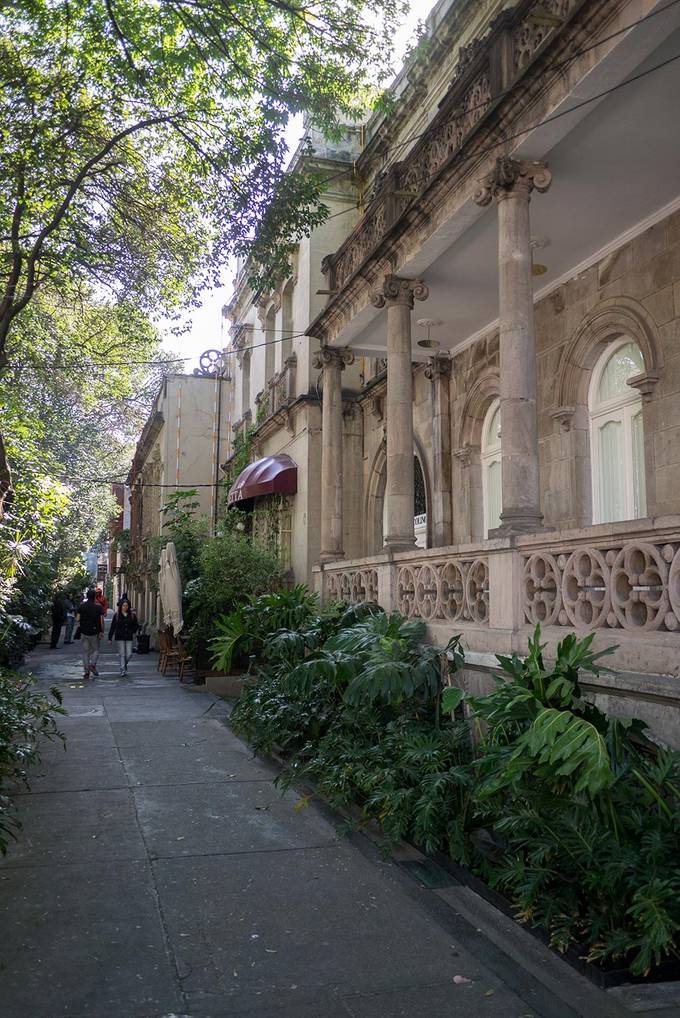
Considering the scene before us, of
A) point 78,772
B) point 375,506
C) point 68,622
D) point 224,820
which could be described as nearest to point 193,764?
point 78,772

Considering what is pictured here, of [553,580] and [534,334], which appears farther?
[534,334]

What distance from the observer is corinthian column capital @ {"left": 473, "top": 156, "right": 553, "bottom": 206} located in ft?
23.6

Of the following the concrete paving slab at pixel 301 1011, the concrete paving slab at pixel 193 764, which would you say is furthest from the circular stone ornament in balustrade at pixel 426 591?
the concrete paving slab at pixel 301 1011

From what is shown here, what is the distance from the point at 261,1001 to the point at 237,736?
602 centimetres

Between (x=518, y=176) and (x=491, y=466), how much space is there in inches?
212

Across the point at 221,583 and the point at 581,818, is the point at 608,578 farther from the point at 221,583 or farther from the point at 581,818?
the point at 221,583

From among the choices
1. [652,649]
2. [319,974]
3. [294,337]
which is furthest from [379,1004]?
[294,337]

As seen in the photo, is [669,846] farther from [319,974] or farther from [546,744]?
[319,974]

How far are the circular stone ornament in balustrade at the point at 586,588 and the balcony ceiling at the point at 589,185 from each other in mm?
3624

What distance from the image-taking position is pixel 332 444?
12422 mm

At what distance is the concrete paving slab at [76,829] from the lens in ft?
17.1

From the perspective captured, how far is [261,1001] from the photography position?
341 centimetres

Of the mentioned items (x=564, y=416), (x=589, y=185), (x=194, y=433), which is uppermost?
(x=194, y=433)

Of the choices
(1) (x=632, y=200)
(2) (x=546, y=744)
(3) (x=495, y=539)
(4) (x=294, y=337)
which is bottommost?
(2) (x=546, y=744)
